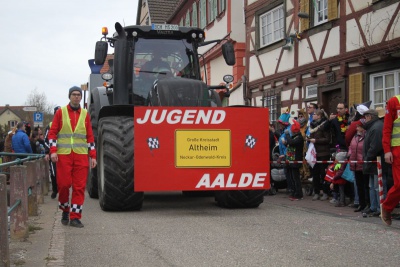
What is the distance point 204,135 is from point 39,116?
18.5 m

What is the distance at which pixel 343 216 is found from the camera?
375 inches

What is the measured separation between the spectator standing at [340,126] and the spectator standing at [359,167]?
1.19 metres

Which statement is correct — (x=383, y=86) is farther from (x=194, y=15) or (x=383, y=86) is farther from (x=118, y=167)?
(x=194, y=15)

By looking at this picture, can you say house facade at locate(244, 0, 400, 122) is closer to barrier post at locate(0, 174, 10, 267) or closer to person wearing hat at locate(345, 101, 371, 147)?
person wearing hat at locate(345, 101, 371, 147)

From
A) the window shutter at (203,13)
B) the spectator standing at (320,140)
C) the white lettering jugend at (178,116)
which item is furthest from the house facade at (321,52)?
the window shutter at (203,13)

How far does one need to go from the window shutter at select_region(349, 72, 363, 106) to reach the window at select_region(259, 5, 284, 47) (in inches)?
176

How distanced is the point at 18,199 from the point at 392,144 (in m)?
4.82

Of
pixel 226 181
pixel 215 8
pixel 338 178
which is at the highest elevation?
pixel 215 8

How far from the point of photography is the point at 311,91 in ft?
57.0

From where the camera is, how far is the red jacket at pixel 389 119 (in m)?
7.62

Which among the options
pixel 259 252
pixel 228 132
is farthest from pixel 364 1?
pixel 259 252

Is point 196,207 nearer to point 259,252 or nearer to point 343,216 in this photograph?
point 343,216

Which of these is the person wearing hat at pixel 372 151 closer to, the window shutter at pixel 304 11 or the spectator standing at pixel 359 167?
the spectator standing at pixel 359 167

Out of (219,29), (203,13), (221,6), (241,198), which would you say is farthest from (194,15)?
(241,198)
